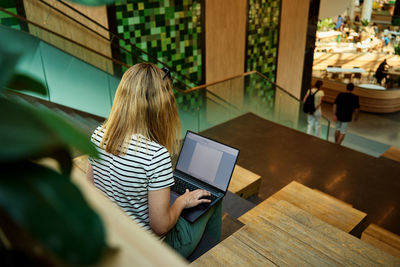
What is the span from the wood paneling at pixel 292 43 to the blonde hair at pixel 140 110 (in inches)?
299

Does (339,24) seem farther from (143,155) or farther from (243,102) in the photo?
(143,155)

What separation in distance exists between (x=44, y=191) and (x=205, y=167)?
7.64ft

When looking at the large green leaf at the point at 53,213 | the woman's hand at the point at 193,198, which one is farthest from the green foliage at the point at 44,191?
the woman's hand at the point at 193,198

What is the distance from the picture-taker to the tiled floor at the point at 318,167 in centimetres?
460

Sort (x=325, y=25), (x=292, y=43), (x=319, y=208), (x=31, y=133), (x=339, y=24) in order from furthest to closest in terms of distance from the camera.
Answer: (x=339, y=24), (x=325, y=25), (x=292, y=43), (x=319, y=208), (x=31, y=133)

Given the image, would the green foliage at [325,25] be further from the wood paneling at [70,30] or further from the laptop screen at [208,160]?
the laptop screen at [208,160]

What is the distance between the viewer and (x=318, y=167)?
5.32 metres

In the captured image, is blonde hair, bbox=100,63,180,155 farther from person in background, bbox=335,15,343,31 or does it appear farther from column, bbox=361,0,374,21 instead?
column, bbox=361,0,374,21

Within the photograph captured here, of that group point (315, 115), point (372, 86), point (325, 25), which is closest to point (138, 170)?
point (315, 115)

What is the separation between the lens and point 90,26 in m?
5.51

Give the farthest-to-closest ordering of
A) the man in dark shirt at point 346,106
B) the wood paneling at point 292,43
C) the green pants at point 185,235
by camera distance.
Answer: the wood paneling at point 292,43 < the man in dark shirt at point 346,106 < the green pants at point 185,235

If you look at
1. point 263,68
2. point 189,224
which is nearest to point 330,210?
point 189,224

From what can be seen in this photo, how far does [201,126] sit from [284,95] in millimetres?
2328

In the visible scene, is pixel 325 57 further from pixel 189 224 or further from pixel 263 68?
pixel 189 224
